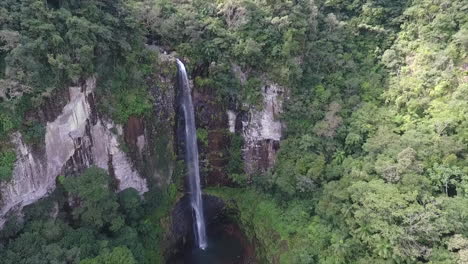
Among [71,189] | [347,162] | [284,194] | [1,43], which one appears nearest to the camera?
[1,43]

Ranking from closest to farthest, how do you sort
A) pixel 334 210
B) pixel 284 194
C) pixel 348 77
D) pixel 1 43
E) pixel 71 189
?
pixel 1 43
pixel 71 189
pixel 334 210
pixel 284 194
pixel 348 77

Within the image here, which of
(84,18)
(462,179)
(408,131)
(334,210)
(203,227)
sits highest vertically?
(84,18)

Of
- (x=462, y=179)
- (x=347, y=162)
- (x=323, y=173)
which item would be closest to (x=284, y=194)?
(x=323, y=173)

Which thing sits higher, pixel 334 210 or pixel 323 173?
pixel 323 173

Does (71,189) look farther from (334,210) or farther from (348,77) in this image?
(348,77)

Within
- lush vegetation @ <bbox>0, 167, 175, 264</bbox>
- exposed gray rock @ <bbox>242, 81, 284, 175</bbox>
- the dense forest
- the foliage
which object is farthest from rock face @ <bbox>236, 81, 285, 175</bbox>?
the foliage

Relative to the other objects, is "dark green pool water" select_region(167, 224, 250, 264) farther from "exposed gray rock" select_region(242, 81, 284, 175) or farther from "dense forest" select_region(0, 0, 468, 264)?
"exposed gray rock" select_region(242, 81, 284, 175)

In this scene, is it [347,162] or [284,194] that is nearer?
[347,162]

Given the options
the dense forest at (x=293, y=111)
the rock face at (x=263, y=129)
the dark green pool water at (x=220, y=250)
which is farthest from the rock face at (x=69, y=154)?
the rock face at (x=263, y=129)
